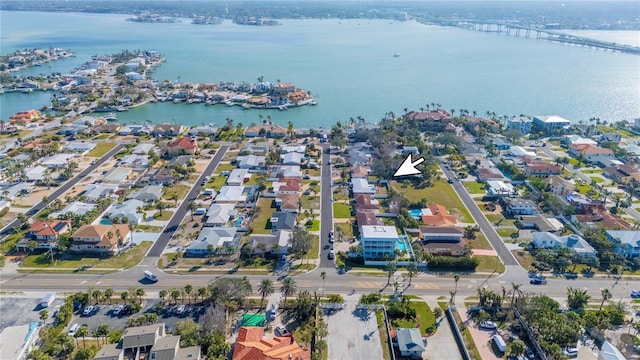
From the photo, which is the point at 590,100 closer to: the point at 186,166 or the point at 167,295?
the point at 186,166

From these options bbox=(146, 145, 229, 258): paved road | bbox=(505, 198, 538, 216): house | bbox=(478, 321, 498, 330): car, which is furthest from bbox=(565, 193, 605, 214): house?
bbox=(146, 145, 229, 258): paved road

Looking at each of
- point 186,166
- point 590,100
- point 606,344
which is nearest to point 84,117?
point 186,166

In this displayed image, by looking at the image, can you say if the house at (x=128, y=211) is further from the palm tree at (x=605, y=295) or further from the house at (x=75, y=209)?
the palm tree at (x=605, y=295)

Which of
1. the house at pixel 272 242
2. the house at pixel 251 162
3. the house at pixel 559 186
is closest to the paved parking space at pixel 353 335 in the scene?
the house at pixel 272 242

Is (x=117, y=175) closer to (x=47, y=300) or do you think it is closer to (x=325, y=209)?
(x=47, y=300)

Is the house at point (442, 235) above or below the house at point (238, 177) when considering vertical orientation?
below

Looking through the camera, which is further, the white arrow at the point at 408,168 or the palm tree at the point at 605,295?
the white arrow at the point at 408,168

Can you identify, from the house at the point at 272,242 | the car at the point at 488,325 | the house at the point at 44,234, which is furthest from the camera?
the house at the point at 44,234

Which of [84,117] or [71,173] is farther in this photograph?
[84,117]
